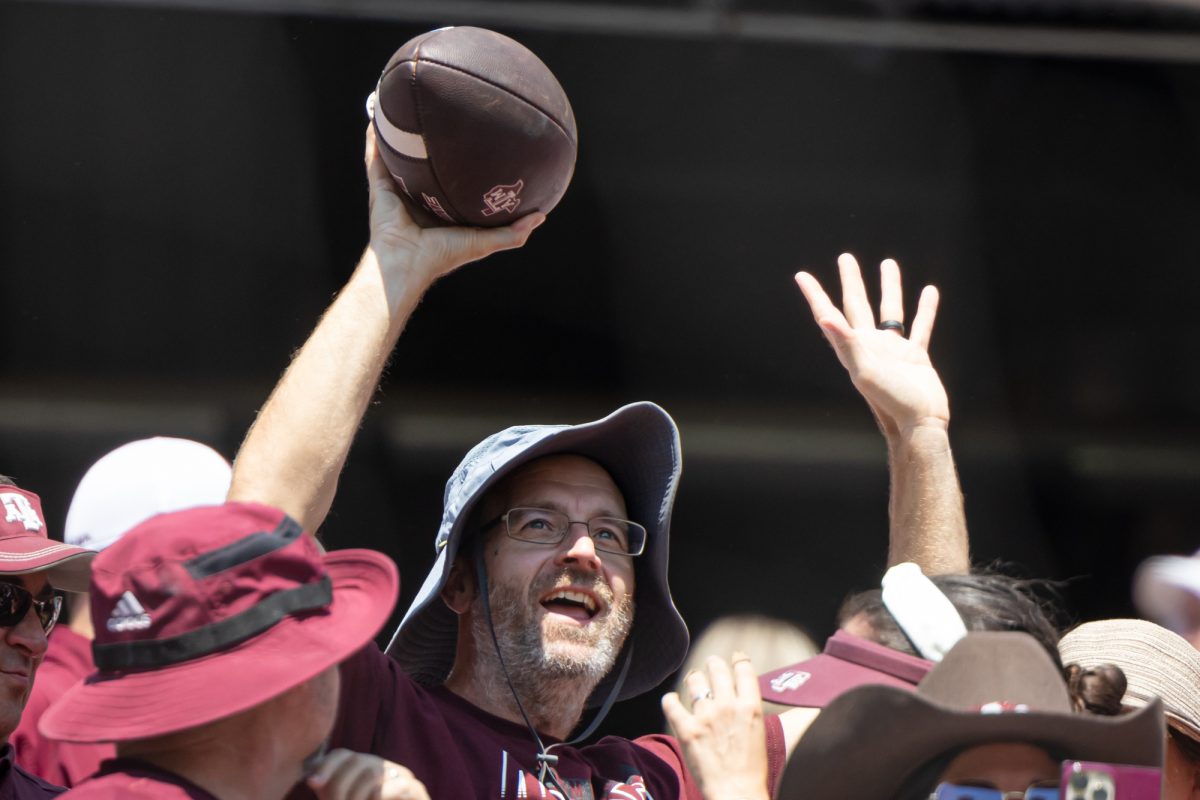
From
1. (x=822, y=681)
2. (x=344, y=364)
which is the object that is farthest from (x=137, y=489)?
(x=822, y=681)

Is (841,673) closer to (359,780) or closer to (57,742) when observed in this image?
(359,780)

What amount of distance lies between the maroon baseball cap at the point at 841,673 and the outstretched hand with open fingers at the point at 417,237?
33.0 inches

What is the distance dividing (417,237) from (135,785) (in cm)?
110

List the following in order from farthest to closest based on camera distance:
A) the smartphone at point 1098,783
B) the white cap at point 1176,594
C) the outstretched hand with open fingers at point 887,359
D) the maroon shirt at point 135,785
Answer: the white cap at point 1176,594, the outstretched hand with open fingers at point 887,359, the smartphone at point 1098,783, the maroon shirt at point 135,785

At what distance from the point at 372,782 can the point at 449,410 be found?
349cm

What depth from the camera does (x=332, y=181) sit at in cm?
494

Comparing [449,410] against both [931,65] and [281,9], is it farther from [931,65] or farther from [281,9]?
[931,65]

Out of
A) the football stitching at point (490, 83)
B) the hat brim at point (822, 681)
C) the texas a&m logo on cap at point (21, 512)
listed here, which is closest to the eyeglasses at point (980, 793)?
the hat brim at point (822, 681)

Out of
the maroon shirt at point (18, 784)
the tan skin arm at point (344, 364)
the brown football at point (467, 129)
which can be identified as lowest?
the maroon shirt at point (18, 784)

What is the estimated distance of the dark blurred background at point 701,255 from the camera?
191 inches

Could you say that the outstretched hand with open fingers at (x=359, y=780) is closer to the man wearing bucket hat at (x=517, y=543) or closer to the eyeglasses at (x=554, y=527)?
the man wearing bucket hat at (x=517, y=543)

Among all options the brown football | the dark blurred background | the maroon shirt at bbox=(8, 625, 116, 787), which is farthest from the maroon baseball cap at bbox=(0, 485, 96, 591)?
the dark blurred background

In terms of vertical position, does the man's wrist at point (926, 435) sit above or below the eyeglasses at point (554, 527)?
above

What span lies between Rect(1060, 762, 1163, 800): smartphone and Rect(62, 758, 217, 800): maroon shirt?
899 millimetres
